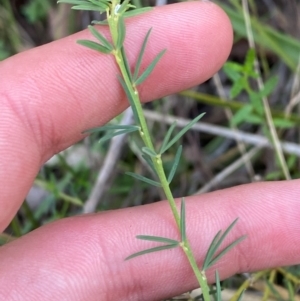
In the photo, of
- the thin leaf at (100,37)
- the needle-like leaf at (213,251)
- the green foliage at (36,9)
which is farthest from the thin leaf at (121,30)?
the green foliage at (36,9)

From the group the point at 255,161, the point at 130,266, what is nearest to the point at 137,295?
the point at 130,266

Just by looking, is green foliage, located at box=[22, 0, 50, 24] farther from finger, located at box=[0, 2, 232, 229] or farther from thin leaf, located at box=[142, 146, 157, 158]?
thin leaf, located at box=[142, 146, 157, 158]

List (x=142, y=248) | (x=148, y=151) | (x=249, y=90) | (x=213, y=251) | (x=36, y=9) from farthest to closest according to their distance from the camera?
(x=36, y=9)
(x=249, y=90)
(x=142, y=248)
(x=213, y=251)
(x=148, y=151)

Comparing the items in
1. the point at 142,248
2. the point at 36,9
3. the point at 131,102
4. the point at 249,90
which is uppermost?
the point at 36,9

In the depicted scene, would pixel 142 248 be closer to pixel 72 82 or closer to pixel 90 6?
pixel 72 82

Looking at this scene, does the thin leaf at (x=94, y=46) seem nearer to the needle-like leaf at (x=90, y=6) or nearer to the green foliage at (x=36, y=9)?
the needle-like leaf at (x=90, y=6)

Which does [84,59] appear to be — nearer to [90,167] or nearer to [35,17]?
[90,167]

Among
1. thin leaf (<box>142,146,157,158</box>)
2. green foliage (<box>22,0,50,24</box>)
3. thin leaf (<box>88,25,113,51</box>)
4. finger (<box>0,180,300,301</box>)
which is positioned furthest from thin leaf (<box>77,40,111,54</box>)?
green foliage (<box>22,0,50,24</box>)

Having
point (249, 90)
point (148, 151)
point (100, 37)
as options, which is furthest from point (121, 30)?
point (249, 90)
